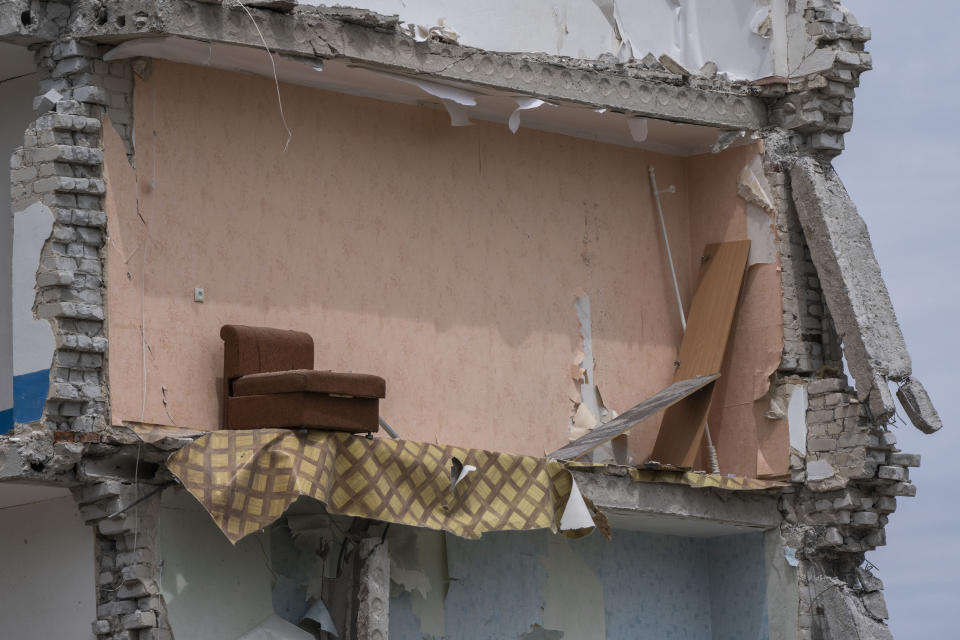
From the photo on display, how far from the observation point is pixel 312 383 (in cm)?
1130

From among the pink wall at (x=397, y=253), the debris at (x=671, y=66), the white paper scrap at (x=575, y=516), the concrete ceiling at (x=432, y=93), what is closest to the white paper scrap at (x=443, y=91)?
the concrete ceiling at (x=432, y=93)

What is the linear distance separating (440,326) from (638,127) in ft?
7.48

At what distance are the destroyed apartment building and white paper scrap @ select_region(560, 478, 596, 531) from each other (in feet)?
0.07

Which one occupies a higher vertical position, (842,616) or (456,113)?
(456,113)

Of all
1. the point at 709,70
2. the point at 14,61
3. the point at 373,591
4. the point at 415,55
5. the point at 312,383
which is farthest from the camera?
the point at 709,70

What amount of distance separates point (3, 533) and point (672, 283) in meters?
5.76

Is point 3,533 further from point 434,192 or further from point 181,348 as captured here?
point 434,192

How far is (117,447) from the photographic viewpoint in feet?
37.1

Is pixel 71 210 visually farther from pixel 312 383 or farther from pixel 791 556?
pixel 791 556

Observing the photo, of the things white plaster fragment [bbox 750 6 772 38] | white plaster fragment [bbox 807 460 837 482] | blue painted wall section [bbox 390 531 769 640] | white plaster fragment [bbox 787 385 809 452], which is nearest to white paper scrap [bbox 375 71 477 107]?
white plaster fragment [bbox 750 6 772 38]

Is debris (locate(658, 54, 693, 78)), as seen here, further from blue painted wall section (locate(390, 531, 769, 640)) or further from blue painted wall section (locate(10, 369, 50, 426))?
blue painted wall section (locate(10, 369, 50, 426))

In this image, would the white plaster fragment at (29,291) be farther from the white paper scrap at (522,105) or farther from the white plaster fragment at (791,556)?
the white plaster fragment at (791,556)

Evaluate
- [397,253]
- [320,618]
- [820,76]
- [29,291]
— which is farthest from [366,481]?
[820,76]

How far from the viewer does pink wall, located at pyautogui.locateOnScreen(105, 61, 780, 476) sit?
39.5 ft
